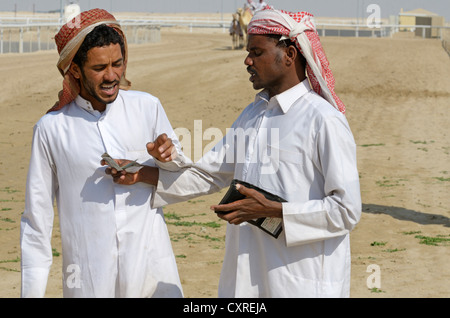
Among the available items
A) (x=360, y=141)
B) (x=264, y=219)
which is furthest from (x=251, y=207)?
(x=360, y=141)

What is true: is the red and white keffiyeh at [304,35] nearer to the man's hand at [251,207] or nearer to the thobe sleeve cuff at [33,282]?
the man's hand at [251,207]

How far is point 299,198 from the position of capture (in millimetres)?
3340

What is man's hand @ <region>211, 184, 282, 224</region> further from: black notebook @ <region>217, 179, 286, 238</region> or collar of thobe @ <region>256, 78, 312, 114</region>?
collar of thobe @ <region>256, 78, 312, 114</region>

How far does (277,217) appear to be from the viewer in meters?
3.29

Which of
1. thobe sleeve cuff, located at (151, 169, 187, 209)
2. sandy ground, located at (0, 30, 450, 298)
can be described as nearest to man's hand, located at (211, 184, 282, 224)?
thobe sleeve cuff, located at (151, 169, 187, 209)

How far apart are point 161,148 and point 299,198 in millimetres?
629

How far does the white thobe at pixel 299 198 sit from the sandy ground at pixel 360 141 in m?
3.39

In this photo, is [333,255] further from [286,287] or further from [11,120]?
[11,120]

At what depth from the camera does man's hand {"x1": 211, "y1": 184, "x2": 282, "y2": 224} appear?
327 centimetres

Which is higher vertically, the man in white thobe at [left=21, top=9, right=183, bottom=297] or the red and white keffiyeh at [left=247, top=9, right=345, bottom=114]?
the red and white keffiyeh at [left=247, top=9, right=345, bottom=114]

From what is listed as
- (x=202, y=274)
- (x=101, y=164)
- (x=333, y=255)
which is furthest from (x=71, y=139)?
(x=202, y=274)

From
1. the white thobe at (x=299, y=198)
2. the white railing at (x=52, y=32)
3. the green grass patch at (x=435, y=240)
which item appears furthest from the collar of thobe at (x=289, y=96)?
the white railing at (x=52, y=32)

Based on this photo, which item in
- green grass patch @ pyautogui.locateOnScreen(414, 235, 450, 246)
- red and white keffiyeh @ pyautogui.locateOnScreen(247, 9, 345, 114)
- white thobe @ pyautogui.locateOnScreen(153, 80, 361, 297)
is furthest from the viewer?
green grass patch @ pyautogui.locateOnScreen(414, 235, 450, 246)

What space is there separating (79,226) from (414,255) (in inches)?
200
